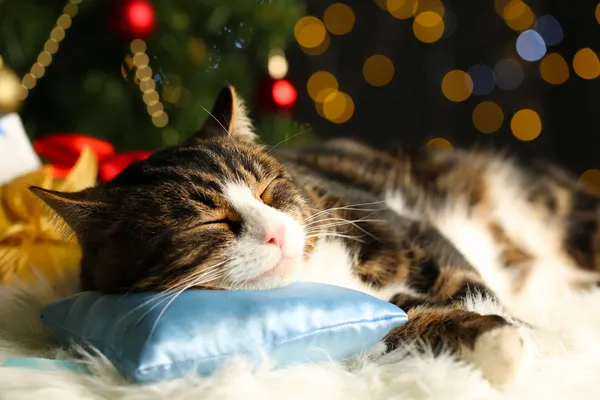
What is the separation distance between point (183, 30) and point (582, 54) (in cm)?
180

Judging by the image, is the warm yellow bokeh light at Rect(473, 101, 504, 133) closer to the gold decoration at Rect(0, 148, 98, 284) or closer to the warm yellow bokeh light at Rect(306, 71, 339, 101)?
the warm yellow bokeh light at Rect(306, 71, 339, 101)

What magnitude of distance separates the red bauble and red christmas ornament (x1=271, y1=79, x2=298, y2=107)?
0.43m

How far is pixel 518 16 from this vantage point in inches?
110

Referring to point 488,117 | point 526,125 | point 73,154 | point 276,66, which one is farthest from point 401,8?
point 73,154

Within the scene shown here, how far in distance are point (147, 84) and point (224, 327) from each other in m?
1.29

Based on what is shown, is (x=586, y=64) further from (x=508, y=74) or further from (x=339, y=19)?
(x=339, y=19)

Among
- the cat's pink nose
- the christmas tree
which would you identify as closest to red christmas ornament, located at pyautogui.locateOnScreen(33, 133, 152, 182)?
the christmas tree

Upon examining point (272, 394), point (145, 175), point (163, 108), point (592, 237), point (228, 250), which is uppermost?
point (163, 108)

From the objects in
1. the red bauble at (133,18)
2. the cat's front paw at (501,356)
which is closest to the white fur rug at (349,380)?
the cat's front paw at (501,356)

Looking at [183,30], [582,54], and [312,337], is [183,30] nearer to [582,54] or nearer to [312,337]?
[312,337]

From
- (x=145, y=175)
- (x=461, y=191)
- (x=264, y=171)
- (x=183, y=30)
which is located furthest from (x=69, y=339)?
(x=183, y=30)

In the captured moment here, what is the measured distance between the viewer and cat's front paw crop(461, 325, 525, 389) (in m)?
0.75

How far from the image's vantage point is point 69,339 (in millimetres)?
851

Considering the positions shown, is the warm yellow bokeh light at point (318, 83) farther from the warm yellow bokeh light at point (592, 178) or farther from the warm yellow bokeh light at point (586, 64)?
the warm yellow bokeh light at point (592, 178)
